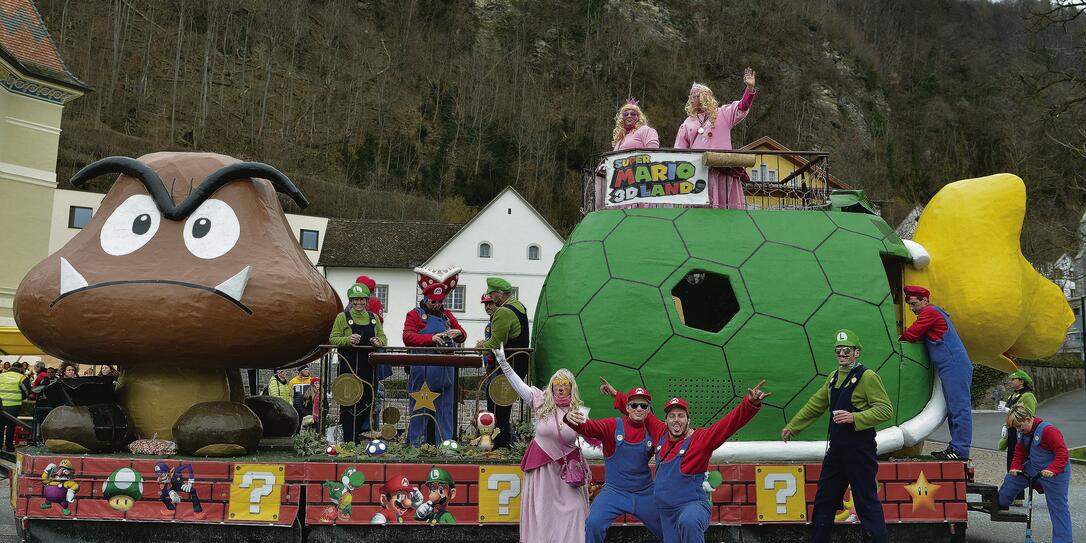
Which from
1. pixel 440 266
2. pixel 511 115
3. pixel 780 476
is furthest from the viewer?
pixel 511 115

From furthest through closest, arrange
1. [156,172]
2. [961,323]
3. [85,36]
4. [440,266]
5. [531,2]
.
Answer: [531,2], [85,36], [440,266], [961,323], [156,172]

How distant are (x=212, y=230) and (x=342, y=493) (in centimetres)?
239

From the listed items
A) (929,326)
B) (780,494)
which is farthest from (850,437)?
(929,326)

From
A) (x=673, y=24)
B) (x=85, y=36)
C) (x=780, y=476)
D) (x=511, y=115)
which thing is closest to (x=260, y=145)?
(x=85, y=36)

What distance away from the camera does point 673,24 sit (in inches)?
2373

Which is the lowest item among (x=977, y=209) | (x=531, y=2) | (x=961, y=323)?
(x=961, y=323)

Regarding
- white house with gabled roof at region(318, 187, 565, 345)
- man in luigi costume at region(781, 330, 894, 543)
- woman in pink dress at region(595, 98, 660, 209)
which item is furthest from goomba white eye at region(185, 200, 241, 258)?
white house with gabled roof at region(318, 187, 565, 345)

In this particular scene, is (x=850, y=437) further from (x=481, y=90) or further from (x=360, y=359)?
(x=481, y=90)

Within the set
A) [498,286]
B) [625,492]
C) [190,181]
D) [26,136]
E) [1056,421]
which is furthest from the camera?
[1056,421]

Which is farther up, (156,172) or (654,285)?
(156,172)

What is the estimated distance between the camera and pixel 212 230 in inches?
257

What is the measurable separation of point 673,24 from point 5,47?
49.2 m

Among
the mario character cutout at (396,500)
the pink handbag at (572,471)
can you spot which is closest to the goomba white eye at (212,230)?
the mario character cutout at (396,500)

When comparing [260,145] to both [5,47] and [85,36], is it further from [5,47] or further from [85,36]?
[5,47]
